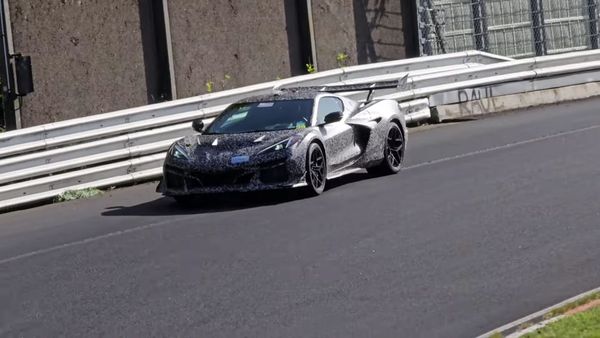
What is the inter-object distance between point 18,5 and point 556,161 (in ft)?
32.9

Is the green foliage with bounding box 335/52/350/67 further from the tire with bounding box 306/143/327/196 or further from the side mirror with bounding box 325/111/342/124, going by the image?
the tire with bounding box 306/143/327/196

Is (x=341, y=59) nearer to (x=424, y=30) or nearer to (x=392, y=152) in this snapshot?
(x=424, y=30)

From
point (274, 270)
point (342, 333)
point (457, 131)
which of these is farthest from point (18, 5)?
point (342, 333)

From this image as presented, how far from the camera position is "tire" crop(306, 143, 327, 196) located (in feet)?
47.4

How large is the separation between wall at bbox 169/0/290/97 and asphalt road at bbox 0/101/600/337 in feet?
26.5

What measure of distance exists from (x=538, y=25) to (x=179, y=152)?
15.9 m

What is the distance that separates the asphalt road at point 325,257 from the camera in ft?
29.7

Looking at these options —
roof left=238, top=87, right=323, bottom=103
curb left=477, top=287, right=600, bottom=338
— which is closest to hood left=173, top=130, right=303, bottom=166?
roof left=238, top=87, right=323, bottom=103

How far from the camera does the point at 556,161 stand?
1600 cm

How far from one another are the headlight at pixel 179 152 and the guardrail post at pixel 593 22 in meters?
17.0

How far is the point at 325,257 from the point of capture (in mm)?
10961

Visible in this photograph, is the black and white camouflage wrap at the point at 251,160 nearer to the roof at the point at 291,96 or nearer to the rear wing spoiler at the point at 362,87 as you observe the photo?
the roof at the point at 291,96

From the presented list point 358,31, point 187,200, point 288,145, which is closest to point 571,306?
point 288,145

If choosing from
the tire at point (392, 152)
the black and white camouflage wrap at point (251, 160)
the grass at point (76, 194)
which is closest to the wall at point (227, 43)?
the grass at point (76, 194)
